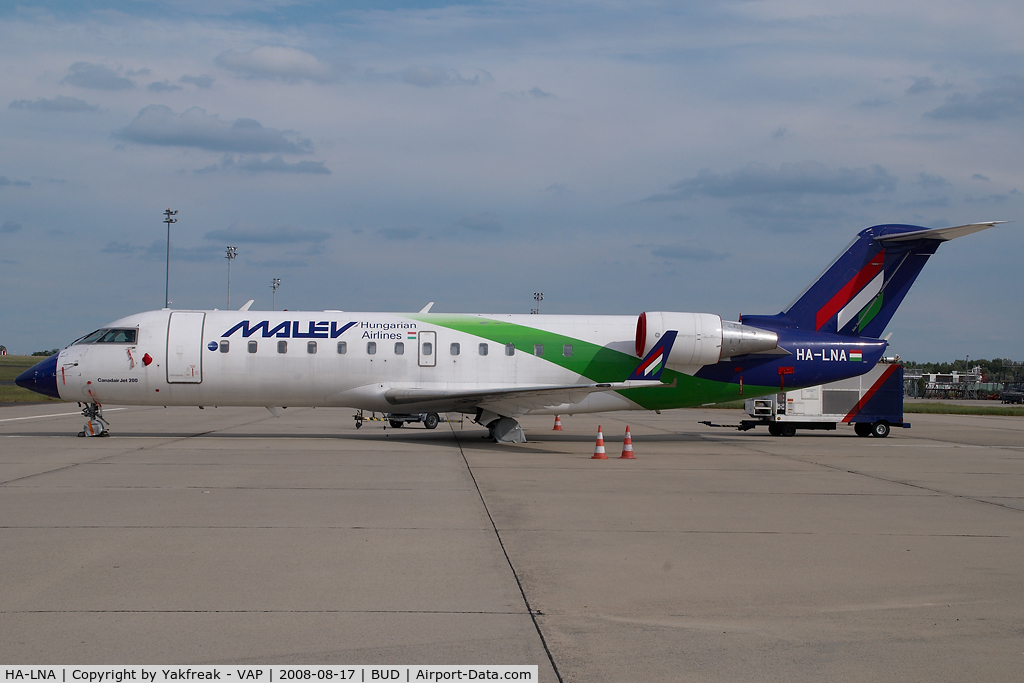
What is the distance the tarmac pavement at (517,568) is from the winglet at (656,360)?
4552 millimetres

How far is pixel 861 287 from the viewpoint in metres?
22.0

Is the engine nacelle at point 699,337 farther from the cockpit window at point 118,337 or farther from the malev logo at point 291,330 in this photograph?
the cockpit window at point 118,337

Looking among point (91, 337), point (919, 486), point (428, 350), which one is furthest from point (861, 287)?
point (91, 337)

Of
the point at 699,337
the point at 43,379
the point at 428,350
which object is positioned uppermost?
the point at 699,337

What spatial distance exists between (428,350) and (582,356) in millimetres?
3978

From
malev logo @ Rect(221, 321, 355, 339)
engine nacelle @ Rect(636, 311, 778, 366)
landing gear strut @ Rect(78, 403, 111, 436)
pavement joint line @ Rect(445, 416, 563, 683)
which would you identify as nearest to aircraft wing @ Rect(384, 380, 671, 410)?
engine nacelle @ Rect(636, 311, 778, 366)

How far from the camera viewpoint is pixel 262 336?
20.4 metres

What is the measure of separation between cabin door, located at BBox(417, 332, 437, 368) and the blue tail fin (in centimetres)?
843

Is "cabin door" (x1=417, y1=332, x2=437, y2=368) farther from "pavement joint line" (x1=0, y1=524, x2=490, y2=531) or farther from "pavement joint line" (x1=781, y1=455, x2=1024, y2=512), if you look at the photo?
"pavement joint line" (x1=0, y1=524, x2=490, y2=531)

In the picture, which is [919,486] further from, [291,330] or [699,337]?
[291,330]

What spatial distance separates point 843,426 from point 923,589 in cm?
2660

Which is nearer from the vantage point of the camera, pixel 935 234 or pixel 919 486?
pixel 919 486

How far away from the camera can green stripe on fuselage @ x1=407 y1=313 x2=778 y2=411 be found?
2088cm

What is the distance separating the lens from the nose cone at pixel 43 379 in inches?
794
